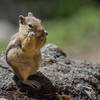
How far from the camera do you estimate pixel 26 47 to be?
270cm

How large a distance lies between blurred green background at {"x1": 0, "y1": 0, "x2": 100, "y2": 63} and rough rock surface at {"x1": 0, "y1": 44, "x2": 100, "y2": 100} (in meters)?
2.78

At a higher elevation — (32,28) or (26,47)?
(32,28)

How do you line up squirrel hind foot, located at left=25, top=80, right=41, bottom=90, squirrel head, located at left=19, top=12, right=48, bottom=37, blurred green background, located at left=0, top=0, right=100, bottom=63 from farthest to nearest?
blurred green background, located at left=0, top=0, right=100, bottom=63
squirrel hind foot, located at left=25, top=80, right=41, bottom=90
squirrel head, located at left=19, top=12, right=48, bottom=37

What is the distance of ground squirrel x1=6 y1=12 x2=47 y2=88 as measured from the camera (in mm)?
2660

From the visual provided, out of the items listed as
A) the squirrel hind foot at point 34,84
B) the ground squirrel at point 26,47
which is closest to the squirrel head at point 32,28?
the ground squirrel at point 26,47

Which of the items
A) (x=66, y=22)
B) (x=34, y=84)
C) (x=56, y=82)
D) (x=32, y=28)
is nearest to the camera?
(x=32, y=28)

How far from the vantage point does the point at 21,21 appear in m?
2.72

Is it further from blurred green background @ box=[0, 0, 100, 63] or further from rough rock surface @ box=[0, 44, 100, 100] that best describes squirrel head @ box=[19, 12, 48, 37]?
blurred green background @ box=[0, 0, 100, 63]

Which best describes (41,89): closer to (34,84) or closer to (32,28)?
(34,84)

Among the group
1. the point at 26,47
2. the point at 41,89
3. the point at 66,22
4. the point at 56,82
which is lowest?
the point at 41,89

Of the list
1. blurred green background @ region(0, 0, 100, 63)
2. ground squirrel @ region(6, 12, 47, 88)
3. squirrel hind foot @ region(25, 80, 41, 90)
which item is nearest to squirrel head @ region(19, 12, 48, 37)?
ground squirrel @ region(6, 12, 47, 88)

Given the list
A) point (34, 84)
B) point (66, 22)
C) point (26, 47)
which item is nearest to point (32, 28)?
point (26, 47)

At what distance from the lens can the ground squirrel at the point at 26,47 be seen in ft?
8.73

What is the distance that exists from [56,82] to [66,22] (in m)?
5.49
